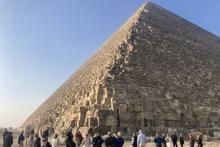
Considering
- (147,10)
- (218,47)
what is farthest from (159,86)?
(218,47)

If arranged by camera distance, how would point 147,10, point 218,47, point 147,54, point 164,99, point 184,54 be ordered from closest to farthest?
point 164,99, point 147,54, point 184,54, point 147,10, point 218,47

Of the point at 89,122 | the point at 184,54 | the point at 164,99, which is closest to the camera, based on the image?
the point at 89,122

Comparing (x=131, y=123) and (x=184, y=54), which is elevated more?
(x=184, y=54)

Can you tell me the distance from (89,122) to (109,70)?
203 inches

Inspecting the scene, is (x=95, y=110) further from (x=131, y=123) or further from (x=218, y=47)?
(x=218, y=47)

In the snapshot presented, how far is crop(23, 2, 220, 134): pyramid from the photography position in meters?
25.8

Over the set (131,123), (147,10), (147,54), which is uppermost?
(147,10)

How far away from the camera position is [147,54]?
32281 mm

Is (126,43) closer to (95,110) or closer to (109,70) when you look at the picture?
(109,70)

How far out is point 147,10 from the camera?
39.3 metres

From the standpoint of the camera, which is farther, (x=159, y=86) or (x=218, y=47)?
(x=218, y=47)

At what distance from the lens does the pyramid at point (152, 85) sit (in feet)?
84.7

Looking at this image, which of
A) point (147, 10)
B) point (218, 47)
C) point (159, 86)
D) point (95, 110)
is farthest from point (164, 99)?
point (218, 47)

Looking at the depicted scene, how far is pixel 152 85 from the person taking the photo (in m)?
29.3
